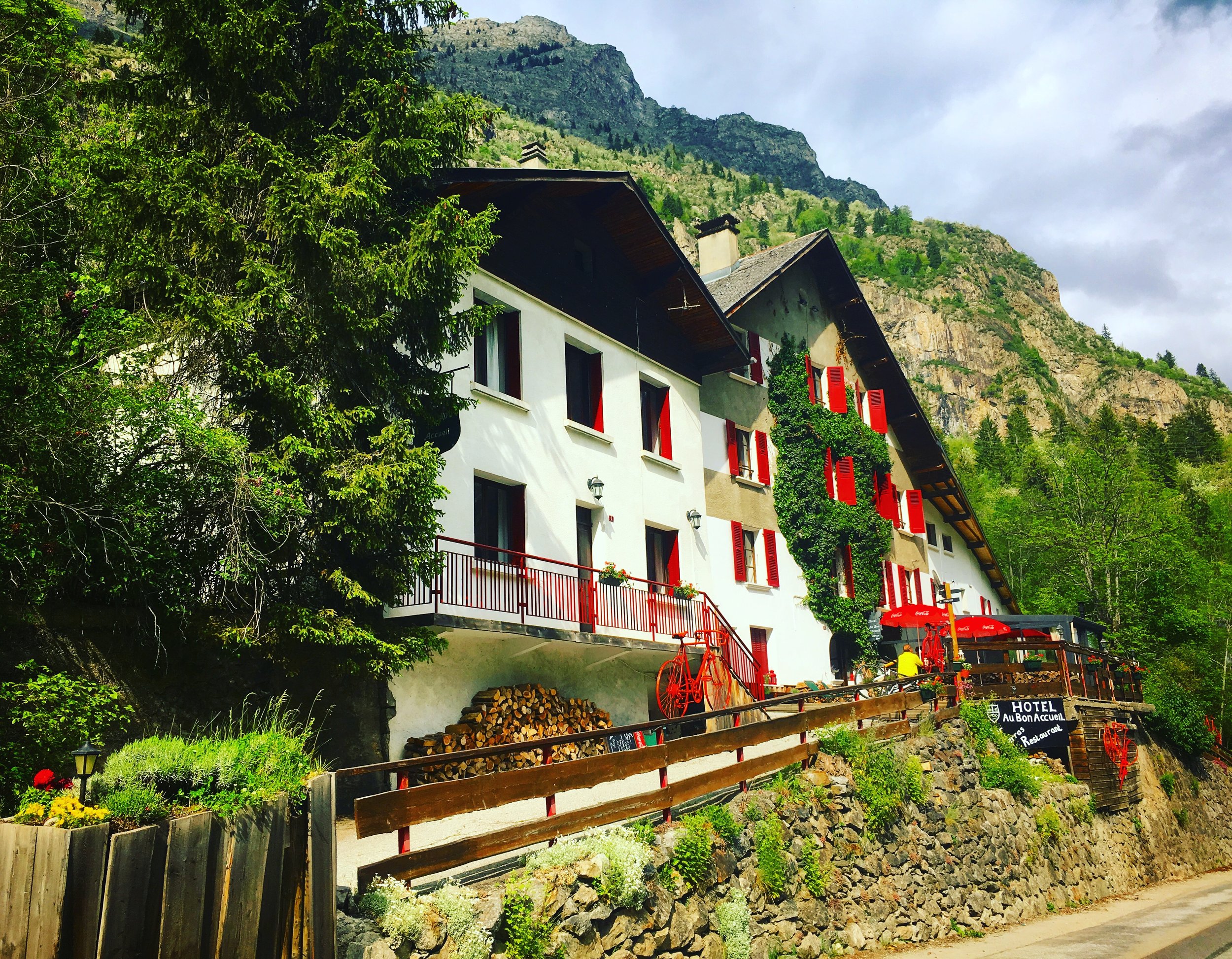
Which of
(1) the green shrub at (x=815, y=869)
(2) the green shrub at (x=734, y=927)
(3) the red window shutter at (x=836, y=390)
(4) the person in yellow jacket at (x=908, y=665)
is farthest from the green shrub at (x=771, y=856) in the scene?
(3) the red window shutter at (x=836, y=390)

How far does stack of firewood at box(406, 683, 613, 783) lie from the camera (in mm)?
13242

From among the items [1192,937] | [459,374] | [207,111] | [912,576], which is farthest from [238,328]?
[912,576]

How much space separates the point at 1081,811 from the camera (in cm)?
1912

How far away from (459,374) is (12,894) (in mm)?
11264

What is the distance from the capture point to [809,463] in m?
26.5

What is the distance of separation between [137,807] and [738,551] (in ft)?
61.2

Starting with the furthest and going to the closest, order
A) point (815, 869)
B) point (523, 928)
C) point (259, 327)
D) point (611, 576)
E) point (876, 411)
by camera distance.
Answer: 1. point (876, 411)
2. point (611, 576)
3. point (815, 869)
4. point (259, 327)
5. point (523, 928)

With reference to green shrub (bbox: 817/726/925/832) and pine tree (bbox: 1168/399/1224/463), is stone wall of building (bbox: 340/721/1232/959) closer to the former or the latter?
green shrub (bbox: 817/726/925/832)

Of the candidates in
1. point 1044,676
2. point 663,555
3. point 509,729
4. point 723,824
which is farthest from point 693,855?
point 1044,676

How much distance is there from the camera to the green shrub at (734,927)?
10.0m

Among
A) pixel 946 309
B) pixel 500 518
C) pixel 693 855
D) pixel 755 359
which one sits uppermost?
pixel 946 309

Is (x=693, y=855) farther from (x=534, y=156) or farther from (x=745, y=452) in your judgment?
(x=745, y=452)

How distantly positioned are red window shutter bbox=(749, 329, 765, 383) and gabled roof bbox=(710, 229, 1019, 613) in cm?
129

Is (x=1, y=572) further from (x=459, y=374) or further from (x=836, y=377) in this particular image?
(x=836, y=377)
